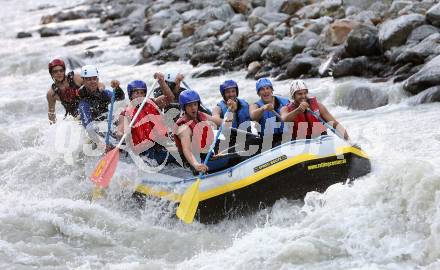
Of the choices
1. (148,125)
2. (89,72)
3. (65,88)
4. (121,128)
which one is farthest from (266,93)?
(65,88)

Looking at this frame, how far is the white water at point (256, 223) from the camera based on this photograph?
5.90 m

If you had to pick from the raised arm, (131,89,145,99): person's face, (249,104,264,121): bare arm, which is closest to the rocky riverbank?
(249,104,264,121): bare arm

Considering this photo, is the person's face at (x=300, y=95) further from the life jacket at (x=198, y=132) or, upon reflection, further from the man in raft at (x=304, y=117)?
the life jacket at (x=198, y=132)


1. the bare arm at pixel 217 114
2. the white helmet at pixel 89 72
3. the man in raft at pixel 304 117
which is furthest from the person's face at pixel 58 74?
the man in raft at pixel 304 117

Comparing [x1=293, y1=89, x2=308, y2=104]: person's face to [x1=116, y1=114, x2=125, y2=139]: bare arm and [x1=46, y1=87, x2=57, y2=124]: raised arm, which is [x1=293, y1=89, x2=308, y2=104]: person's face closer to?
[x1=116, y1=114, x2=125, y2=139]: bare arm

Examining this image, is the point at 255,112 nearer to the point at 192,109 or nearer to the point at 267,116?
the point at 267,116

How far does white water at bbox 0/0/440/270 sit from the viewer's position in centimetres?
590

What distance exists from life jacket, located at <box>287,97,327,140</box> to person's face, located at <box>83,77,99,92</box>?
3.38m

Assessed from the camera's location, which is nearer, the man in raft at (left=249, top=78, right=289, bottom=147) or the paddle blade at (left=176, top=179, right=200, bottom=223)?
the paddle blade at (left=176, top=179, right=200, bottom=223)

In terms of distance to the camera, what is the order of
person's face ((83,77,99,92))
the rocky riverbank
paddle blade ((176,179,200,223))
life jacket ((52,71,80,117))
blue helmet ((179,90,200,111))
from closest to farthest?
paddle blade ((176,179,200,223))
blue helmet ((179,90,200,111))
person's face ((83,77,99,92))
life jacket ((52,71,80,117))
the rocky riverbank

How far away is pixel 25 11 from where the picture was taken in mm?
37188

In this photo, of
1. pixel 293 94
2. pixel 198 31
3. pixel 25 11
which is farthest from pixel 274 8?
pixel 25 11

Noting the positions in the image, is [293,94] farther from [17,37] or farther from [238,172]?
[17,37]

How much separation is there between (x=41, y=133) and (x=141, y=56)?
8.36 m
